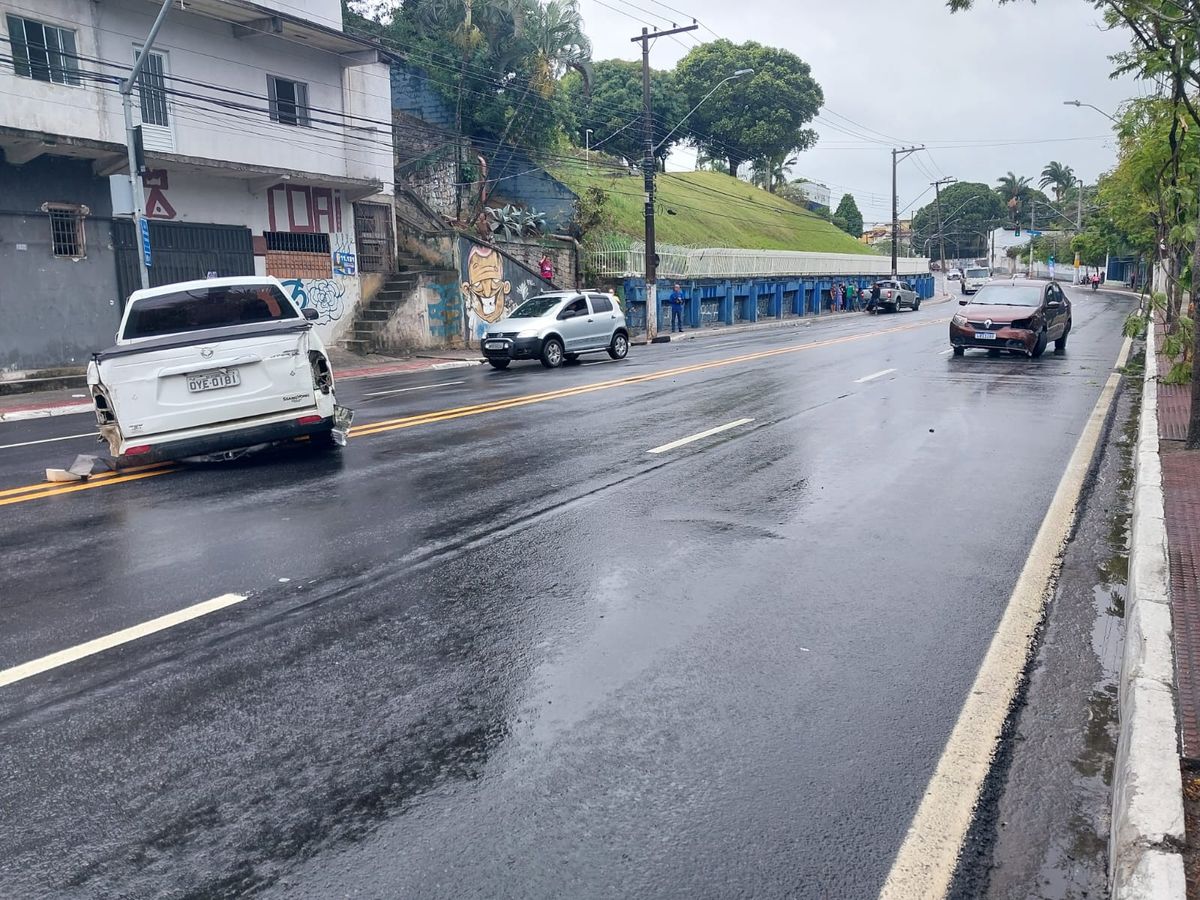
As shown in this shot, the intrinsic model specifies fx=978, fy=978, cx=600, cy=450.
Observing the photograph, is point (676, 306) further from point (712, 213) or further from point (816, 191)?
point (816, 191)

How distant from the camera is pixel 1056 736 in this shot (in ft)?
13.1

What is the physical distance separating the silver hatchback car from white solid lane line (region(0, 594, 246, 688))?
16.1 metres

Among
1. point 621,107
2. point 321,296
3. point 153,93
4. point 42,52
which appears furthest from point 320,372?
point 621,107

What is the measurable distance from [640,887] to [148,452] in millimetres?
7415

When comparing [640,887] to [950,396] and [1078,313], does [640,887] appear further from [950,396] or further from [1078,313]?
[1078,313]

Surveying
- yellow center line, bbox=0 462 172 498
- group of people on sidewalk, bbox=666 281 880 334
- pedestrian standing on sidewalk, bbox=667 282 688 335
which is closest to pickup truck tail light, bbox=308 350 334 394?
yellow center line, bbox=0 462 172 498

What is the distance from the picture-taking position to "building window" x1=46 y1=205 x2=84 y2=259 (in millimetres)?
20328

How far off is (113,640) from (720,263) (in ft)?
135

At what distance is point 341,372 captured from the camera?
74.2 ft

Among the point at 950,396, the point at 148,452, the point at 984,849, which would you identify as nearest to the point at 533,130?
the point at 950,396

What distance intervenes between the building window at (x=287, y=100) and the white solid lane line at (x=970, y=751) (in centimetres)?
2368

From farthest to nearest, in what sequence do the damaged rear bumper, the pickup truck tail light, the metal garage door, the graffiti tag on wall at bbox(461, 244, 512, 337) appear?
the graffiti tag on wall at bbox(461, 244, 512, 337)
the metal garage door
the pickup truck tail light
the damaged rear bumper

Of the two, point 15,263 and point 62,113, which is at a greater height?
point 62,113

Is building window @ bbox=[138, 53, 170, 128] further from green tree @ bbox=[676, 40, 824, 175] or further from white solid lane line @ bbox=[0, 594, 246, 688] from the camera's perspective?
green tree @ bbox=[676, 40, 824, 175]
